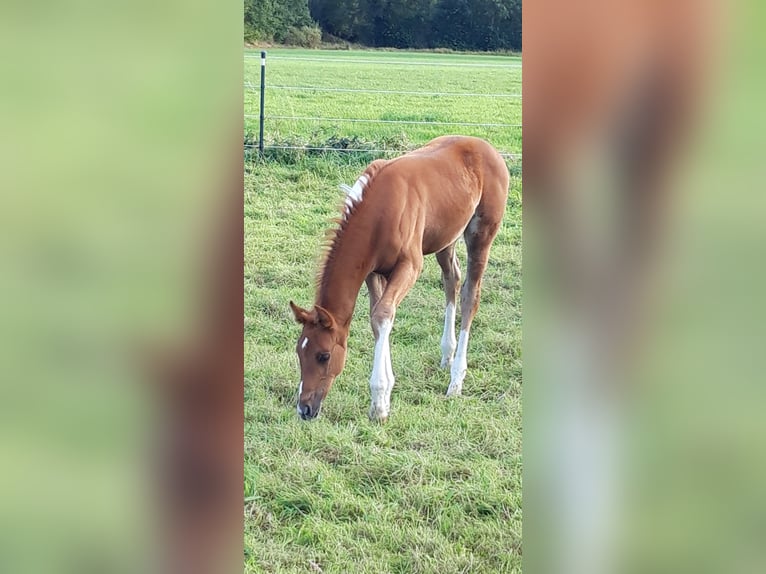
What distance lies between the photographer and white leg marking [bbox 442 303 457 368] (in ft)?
6.57

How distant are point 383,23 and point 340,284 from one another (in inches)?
29.3

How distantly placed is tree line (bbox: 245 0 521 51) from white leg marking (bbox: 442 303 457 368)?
707mm

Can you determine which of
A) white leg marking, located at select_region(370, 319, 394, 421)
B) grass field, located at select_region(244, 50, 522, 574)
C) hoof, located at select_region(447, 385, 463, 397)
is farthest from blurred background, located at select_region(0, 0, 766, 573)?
white leg marking, located at select_region(370, 319, 394, 421)

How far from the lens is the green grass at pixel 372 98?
6.42 ft

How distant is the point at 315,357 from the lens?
193cm

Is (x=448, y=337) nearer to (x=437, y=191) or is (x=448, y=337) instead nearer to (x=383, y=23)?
(x=437, y=191)

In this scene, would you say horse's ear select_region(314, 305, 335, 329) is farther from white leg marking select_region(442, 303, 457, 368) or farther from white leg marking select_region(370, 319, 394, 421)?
white leg marking select_region(442, 303, 457, 368)
